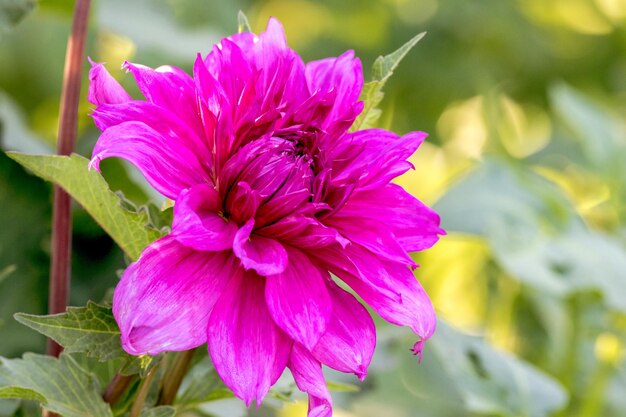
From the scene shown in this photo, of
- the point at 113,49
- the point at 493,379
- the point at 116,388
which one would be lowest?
the point at 493,379

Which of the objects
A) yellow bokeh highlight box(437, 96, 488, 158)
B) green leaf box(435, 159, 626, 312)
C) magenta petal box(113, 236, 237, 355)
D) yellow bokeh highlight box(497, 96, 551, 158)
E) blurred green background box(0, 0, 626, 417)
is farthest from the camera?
yellow bokeh highlight box(497, 96, 551, 158)

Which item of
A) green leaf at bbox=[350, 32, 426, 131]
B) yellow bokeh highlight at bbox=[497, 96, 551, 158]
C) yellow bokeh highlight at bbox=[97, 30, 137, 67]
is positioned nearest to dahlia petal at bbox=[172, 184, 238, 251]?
green leaf at bbox=[350, 32, 426, 131]

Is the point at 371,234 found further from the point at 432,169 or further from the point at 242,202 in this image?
the point at 432,169

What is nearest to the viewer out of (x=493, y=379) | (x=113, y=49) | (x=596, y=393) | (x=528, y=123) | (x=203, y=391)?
(x=203, y=391)

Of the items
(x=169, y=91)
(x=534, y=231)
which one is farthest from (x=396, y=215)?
(x=534, y=231)

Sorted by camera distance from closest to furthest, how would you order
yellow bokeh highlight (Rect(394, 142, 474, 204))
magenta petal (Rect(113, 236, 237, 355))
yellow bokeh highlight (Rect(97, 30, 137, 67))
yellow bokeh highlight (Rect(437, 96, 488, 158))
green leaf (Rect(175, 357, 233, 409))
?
1. magenta petal (Rect(113, 236, 237, 355))
2. green leaf (Rect(175, 357, 233, 409))
3. yellow bokeh highlight (Rect(97, 30, 137, 67))
4. yellow bokeh highlight (Rect(394, 142, 474, 204))
5. yellow bokeh highlight (Rect(437, 96, 488, 158))

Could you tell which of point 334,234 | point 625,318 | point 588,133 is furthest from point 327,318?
point 588,133

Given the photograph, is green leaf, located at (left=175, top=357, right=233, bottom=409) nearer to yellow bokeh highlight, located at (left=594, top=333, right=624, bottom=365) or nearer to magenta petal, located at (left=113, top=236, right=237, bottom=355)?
magenta petal, located at (left=113, top=236, right=237, bottom=355)
